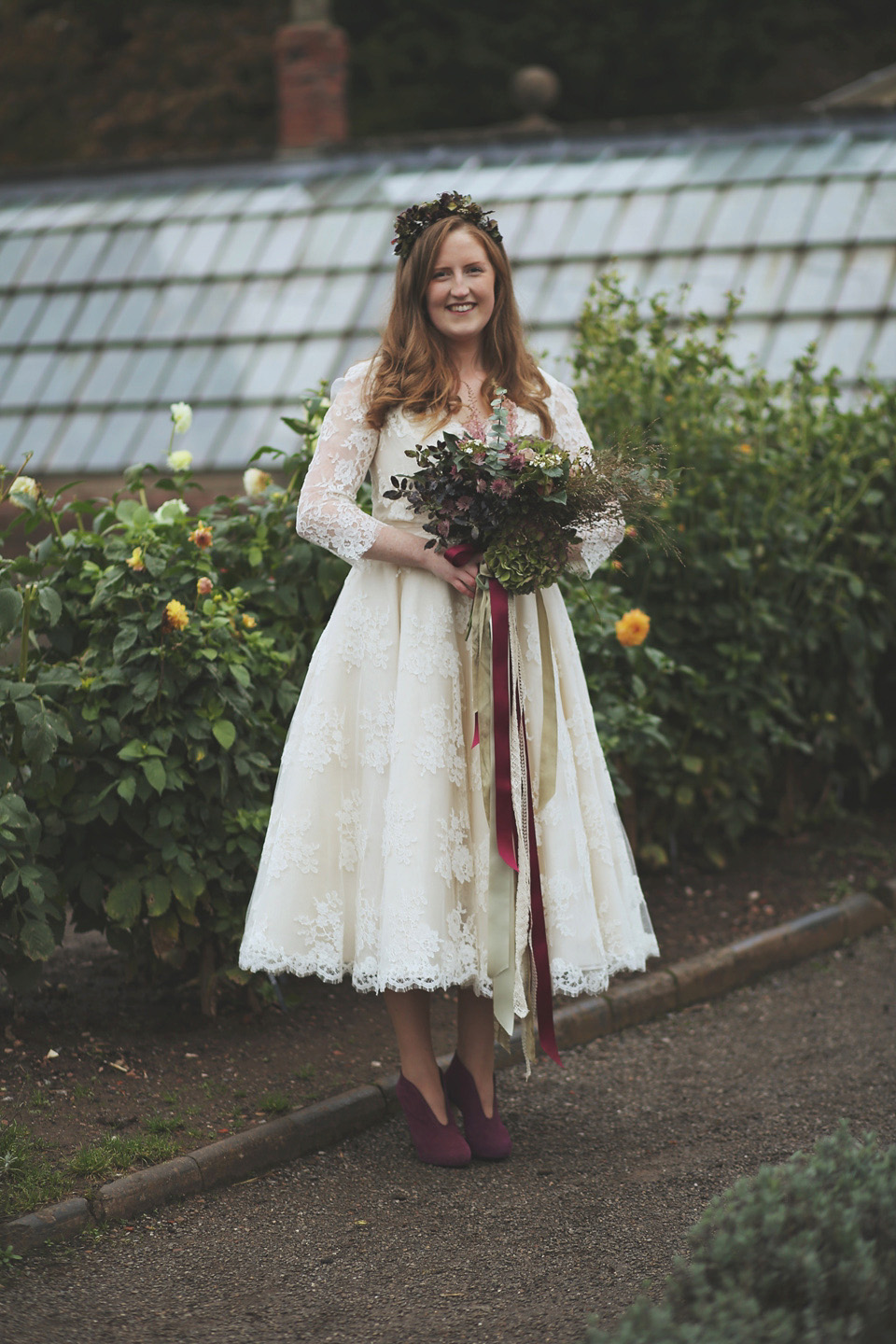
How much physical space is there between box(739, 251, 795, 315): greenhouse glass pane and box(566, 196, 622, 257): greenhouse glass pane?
0.96 metres

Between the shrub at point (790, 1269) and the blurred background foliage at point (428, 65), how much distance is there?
1772 cm

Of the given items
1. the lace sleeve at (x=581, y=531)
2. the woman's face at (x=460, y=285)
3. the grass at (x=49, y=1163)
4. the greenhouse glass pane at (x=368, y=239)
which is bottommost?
the grass at (x=49, y=1163)

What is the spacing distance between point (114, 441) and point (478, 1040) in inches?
259

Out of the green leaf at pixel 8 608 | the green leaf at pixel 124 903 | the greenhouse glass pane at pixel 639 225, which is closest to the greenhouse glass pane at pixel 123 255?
the greenhouse glass pane at pixel 639 225

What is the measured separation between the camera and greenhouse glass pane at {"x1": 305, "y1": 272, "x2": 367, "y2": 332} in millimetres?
8852

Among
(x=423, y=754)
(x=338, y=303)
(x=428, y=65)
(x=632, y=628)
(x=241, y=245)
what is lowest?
(x=423, y=754)

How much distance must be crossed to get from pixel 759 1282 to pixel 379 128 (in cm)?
1799

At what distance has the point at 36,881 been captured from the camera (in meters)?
3.29

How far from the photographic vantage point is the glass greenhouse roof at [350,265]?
8117 mm

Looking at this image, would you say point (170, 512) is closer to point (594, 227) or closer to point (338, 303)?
point (338, 303)

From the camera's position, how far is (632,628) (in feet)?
13.7

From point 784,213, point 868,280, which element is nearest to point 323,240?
point 784,213

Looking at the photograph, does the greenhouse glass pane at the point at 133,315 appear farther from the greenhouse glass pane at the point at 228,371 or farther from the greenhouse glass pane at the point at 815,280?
the greenhouse glass pane at the point at 815,280

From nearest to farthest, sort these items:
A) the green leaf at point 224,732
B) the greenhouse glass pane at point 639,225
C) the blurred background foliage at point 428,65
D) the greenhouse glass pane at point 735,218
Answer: the green leaf at point 224,732 → the greenhouse glass pane at point 735,218 → the greenhouse glass pane at point 639,225 → the blurred background foliage at point 428,65
